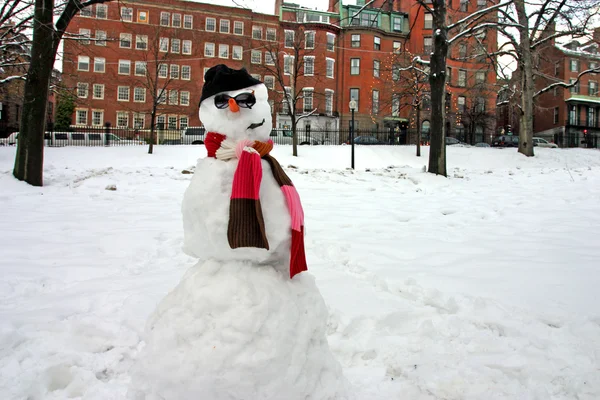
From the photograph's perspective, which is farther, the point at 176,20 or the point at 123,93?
the point at 123,93

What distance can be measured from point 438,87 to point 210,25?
106 feet

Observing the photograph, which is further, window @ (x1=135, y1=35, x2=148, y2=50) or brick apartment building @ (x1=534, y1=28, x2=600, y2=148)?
brick apartment building @ (x1=534, y1=28, x2=600, y2=148)

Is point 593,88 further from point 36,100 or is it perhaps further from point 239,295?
point 239,295

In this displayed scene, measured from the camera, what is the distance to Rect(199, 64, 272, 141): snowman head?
6.88 ft

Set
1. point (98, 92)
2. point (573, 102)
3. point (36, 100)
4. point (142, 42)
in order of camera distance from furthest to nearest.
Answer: point (573, 102) < point (98, 92) < point (142, 42) < point (36, 100)

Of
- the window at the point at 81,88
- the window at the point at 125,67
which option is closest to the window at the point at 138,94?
the window at the point at 125,67

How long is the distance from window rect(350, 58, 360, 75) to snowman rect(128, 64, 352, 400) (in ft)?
130

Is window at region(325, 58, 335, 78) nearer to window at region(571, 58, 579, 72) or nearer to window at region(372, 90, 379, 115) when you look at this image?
window at region(372, 90, 379, 115)

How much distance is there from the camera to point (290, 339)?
1790mm

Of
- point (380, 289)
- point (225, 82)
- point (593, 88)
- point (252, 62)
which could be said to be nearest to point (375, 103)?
point (252, 62)

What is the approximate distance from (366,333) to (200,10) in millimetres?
41236

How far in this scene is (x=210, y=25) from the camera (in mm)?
37844

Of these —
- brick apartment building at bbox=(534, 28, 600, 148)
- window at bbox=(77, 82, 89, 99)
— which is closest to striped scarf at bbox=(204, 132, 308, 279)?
window at bbox=(77, 82, 89, 99)

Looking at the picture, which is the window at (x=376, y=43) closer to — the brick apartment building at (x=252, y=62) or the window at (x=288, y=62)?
the brick apartment building at (x=252, y=62)
